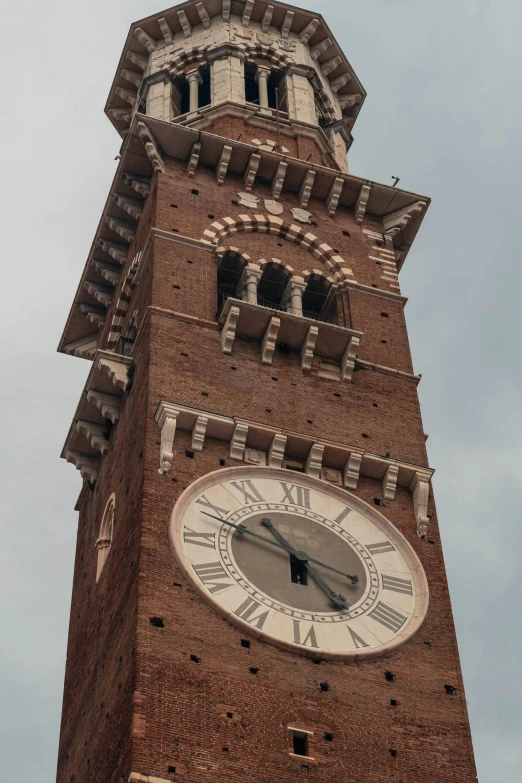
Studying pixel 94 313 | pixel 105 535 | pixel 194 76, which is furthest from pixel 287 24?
pixel 105 535

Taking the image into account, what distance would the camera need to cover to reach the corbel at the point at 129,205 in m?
36.2

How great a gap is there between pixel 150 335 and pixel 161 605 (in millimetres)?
7023

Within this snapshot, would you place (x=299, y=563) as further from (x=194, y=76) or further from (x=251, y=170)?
(x=194, y=76)

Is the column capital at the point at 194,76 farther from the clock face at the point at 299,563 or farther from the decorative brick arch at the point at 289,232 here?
the clock face at the point at 299,563

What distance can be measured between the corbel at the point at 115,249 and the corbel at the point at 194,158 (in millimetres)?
2922

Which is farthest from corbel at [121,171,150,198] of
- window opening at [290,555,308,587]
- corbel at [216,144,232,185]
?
window opening at [290,555,308,587]

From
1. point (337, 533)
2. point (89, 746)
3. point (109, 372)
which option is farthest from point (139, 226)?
point (89, 746)

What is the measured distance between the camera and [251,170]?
35.3 meters

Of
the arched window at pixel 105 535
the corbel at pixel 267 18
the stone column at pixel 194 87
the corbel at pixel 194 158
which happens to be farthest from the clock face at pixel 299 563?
the corbel at pixel 267 18

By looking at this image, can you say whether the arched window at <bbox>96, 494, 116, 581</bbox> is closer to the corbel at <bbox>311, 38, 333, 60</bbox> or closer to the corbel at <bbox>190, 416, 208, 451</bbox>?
the corbel at <bbox>190, 416, 208, 451</bbox>

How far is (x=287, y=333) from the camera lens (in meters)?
30.9

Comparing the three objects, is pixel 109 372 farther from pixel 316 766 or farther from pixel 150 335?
pixel 316 766

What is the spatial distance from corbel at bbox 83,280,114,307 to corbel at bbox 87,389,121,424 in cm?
663

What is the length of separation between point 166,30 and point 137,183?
844cm
